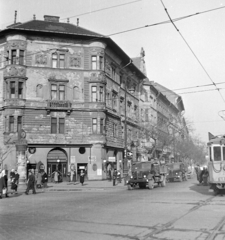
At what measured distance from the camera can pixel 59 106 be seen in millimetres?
39500

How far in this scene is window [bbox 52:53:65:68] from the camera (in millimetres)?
40344

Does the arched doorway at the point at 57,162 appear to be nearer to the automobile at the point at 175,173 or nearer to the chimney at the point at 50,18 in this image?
the automobile at the point at 175,173

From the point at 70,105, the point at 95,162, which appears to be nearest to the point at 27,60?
the point at 70,105

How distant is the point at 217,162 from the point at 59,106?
76.6ft

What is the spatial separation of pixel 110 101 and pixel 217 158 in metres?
26.0

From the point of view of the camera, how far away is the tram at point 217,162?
63.7ft

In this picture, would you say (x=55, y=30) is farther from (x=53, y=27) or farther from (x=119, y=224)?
(x=119, y=224)

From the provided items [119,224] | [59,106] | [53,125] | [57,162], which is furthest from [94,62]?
[119,224]

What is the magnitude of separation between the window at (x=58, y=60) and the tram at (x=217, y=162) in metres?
24.4

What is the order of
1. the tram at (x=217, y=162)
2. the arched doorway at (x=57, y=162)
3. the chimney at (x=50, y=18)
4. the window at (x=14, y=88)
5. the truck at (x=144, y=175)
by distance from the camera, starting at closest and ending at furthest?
the tram at (x=217, y=162) < the truck at (x=144, y=175) < the window at (x=14, y=88) < the arched doorway at (x=57, y=162) < the chimney at (x=50, y=18)

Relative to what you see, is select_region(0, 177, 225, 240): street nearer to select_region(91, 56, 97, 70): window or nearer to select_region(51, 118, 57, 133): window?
select_region(51, 118, 57, 133): window

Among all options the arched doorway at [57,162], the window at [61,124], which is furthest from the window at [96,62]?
the arched doorway at [57,162]

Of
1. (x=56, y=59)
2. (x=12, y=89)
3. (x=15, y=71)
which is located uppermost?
(x=56, y=59)

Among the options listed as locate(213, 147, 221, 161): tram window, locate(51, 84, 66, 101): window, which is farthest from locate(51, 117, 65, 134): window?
locate(213, 147, 221, 161): tram window
